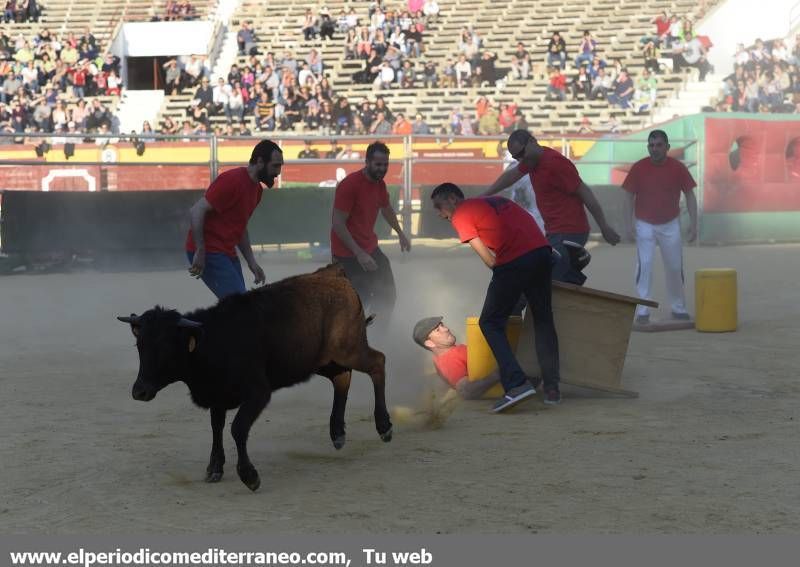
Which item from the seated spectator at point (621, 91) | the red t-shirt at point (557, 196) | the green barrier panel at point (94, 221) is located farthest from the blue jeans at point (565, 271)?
the seated spectator at point (621, 91)

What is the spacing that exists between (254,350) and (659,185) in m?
6.79

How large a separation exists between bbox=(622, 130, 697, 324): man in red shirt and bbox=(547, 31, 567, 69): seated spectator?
74.9 ft

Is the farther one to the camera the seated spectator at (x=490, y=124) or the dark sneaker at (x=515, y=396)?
the seated spectator at (x=490, y=124)

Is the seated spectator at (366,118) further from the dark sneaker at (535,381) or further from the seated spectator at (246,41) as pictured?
the dark sneaker at (535,381)

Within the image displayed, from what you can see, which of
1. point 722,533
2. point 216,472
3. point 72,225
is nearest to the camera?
point 722,533

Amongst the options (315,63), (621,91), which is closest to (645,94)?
(621,91)

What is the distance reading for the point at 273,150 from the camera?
830cm

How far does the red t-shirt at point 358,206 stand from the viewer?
1002cm

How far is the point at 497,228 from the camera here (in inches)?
335

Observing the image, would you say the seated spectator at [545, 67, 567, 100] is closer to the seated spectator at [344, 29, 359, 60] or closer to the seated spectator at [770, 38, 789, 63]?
the seated spectator at [770, 38, 789, 63]

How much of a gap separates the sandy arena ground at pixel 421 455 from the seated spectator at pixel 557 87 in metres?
22.1

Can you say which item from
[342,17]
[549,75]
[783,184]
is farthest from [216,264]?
[342,17]

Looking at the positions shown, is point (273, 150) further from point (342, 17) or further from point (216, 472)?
point (342, 17)

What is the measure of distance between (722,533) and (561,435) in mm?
2301
